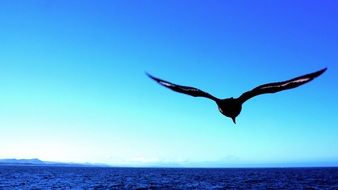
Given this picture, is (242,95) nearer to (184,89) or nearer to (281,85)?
(281,85)

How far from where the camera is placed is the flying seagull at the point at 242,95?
5830 mm

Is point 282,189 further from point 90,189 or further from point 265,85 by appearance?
point 265,85

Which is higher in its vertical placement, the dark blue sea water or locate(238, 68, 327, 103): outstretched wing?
the dark blue sea water

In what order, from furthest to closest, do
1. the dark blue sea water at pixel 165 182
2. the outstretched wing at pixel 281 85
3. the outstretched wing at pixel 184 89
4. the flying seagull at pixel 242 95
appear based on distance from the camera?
the dark blue sea water at pixel 165 182 → the outstretched wing at pixel 184 89 → the flying seagull at pixel 242 95 → the outstretched wing at pixel 281 85

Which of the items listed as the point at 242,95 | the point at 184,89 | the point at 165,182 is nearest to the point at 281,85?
the point at 242,95

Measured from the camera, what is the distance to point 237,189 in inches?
2219

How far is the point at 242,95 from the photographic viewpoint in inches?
266

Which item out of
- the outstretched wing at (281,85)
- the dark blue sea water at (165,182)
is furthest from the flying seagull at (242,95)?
the dark blue sea water at (165,182)

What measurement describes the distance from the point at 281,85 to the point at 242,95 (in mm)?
845

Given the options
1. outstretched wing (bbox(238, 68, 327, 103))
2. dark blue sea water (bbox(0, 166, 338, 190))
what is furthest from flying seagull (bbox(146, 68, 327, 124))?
dark blue sea water (bbox(0, 166, 338, 190))

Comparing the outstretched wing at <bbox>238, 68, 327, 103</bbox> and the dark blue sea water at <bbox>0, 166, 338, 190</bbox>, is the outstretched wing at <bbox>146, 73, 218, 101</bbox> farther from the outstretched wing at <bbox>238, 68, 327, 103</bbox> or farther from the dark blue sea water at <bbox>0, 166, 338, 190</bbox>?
the dark blue sea water at <bbox>0, 166, 338, 190</bbox>

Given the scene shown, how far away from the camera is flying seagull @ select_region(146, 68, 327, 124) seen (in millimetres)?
5830

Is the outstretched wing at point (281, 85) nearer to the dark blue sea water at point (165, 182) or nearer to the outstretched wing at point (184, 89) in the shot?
the outstretched wing at point (184, 89)

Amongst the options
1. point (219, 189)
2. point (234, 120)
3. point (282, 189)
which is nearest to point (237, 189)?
point (219, 189)
